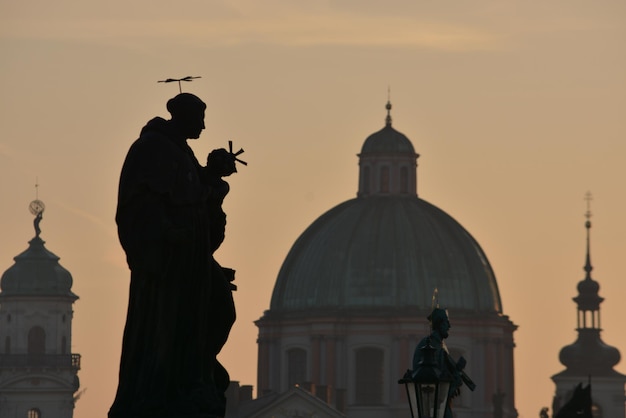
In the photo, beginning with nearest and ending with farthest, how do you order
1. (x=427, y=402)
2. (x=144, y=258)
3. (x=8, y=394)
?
(x=144, y=258) → (x=427, y=402) → (x=8, y=394)

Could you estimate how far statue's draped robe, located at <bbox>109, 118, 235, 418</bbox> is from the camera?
59.4ft

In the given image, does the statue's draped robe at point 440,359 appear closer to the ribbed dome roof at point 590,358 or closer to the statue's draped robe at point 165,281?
the statue's draped robe at point 165,281

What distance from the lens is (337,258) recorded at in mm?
166750

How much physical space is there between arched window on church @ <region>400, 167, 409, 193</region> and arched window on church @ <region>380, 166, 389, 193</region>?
86 centimetres

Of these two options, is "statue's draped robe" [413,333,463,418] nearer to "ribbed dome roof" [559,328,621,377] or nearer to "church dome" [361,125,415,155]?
"church dome" [361,125,415,155]

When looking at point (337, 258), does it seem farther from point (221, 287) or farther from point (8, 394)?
point (221, 287)

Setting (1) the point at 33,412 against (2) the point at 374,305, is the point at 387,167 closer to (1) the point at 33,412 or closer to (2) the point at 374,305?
(2) the point at 374,305

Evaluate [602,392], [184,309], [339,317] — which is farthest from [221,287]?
[602,392]

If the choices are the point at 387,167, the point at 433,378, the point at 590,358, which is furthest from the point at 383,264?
the point at 433,378

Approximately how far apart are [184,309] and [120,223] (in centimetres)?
60

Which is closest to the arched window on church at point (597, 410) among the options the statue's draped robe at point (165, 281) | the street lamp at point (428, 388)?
the street lamp at point (428, 388)

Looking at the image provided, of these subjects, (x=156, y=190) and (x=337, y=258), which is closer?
(x=156, y=190)

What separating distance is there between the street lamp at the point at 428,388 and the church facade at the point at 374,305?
139 m

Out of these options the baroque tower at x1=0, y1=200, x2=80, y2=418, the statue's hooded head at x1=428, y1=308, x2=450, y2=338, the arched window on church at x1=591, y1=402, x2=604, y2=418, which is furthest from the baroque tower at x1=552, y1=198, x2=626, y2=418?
the statue's hooded head at x1=428, y1=308, x2=450, y2=338
